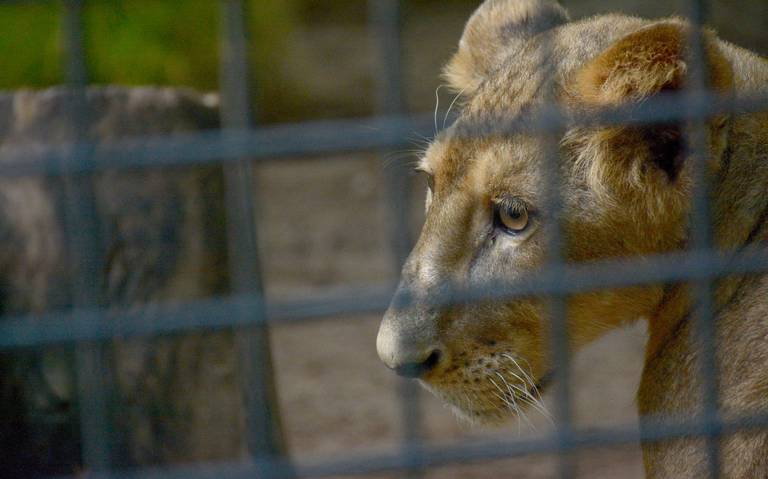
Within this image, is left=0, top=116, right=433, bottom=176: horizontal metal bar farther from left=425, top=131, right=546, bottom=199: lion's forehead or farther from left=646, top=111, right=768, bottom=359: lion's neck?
left=646, top=111, right=768, bottom=359: lion's neck

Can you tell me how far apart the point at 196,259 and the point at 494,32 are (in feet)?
4.84

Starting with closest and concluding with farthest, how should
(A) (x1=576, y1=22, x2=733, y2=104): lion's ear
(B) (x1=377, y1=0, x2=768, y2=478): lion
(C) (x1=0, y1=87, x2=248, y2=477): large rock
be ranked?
(A) (x1=576, y1=22, x2=733, y2=104): lion's ear < (B) (x1=377, y1=0, x2=768, y2=478): lion < (C) (x1=0, y1=87, x2=248, y2=477): large rock

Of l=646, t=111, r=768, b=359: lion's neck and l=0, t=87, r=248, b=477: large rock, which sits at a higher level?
l=646, t=111, r=768, b=359: lion's neck

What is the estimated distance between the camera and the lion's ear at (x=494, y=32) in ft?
Result: 10.7

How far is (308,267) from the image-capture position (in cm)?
709

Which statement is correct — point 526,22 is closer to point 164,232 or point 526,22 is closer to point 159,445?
point 164,232

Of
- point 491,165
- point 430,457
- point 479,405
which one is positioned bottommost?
point 479,405

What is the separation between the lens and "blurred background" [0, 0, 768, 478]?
12.8 ft

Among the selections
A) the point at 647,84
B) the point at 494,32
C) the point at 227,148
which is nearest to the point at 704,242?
the point at 647,84

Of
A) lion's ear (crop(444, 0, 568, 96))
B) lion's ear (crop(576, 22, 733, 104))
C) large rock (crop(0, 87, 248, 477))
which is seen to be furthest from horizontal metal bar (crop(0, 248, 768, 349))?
large rock (crop(0, 87, 248, 477))

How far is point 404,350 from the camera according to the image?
8.52 feet

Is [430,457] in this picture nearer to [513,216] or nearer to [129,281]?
[513,216]

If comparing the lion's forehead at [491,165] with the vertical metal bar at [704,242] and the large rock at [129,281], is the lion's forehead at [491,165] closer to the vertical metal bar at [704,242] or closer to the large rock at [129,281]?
the vertical metal bar at [704,242]

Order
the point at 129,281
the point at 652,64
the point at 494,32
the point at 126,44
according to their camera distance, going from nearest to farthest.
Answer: the point at 652,64
the point at 494,32
the point at 129,281
the point at 126,44
